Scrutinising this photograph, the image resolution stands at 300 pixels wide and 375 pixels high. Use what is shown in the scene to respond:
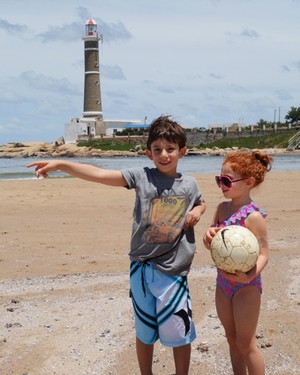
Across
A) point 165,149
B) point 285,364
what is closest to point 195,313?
point 285,364

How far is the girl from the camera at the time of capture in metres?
3.79

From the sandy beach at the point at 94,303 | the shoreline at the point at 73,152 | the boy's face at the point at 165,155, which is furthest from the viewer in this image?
the shoreline at the point at 73,152

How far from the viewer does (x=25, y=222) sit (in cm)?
1275

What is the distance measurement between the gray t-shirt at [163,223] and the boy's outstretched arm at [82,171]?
77 mm

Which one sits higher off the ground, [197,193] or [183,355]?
[197,193]

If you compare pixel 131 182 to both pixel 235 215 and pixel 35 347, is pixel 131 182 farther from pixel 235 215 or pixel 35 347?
pixel 35 347

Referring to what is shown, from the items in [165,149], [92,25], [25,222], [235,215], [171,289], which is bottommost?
[25,222]

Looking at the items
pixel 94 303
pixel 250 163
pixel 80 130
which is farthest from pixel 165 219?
pixel 80 130

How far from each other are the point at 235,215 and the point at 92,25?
351ft

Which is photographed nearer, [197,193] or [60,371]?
[197,193]

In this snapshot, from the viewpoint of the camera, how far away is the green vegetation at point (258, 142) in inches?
3361

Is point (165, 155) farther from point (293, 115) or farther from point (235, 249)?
point (293, 115)

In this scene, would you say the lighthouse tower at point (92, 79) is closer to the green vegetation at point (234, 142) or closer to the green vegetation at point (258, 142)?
the green vegetation at point (234, 142)

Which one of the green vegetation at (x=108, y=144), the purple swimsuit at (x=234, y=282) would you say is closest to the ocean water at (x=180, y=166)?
the purple swimsuit at (x=234, y=282)
